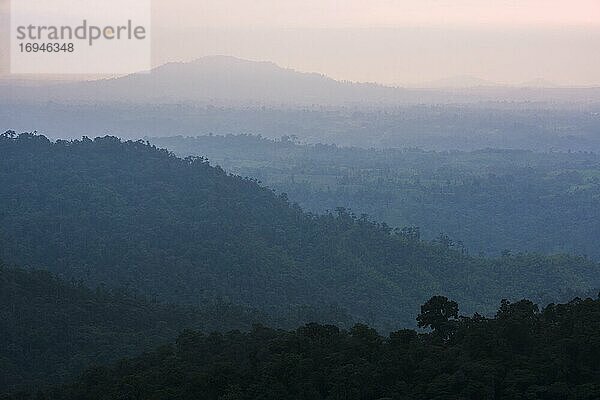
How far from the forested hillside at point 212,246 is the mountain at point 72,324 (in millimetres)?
6574

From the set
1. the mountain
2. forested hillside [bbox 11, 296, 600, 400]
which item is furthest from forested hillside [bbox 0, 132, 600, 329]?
forested hillside [bbox 11, 296, 600, 400]

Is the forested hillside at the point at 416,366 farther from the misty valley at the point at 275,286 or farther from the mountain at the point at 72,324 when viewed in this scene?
the mountain at the point at 72,324

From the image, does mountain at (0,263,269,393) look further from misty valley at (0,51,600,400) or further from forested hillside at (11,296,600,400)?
forested hillside at (11,296,600,400)

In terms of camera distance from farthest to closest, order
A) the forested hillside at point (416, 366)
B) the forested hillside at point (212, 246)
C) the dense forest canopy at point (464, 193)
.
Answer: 1. the dense forest canopy at point (464, 193)
2. the forested hillside at point (212, 246)
3. the forested hillside at point (416, 366)

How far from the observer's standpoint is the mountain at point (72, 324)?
101ft

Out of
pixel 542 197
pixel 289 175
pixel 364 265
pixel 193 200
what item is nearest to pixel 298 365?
pixel 364 265

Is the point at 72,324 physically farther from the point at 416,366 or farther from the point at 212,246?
the point at 416,366

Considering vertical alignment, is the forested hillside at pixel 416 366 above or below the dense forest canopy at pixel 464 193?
above

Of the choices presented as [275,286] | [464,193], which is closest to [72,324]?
[275,286]

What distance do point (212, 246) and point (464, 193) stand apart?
5324 cm

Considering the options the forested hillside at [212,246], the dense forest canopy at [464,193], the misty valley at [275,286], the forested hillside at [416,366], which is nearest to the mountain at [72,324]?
the misty valley at [275,286]

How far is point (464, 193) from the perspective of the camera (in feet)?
322

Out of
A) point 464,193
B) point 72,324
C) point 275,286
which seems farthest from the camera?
point 464,193

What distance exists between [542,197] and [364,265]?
49011 mm
